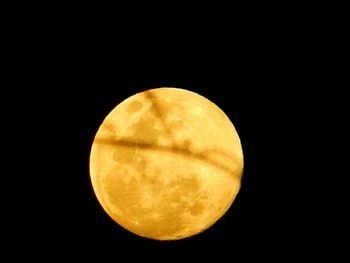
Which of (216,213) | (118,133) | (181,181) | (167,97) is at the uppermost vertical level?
(167,97)

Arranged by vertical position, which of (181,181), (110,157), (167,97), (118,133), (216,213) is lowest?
(216,213)

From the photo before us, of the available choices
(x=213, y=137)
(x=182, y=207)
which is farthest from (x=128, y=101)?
(x=182, y=207)

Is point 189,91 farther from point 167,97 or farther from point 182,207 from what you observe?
point 182,207

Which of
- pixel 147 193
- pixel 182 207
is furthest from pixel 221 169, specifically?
pixel 147 193

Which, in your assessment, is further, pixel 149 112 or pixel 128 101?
pixel 128 101

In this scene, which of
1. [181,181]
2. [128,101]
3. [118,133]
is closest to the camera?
[181,181]

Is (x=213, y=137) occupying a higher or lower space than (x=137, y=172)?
higher

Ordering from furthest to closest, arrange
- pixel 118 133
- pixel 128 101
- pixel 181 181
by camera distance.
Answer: pixel 128 101, pixel 118 133, pixel 181 181

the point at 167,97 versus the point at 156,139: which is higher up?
the point at 167,97

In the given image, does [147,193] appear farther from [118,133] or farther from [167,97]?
[167,97]
